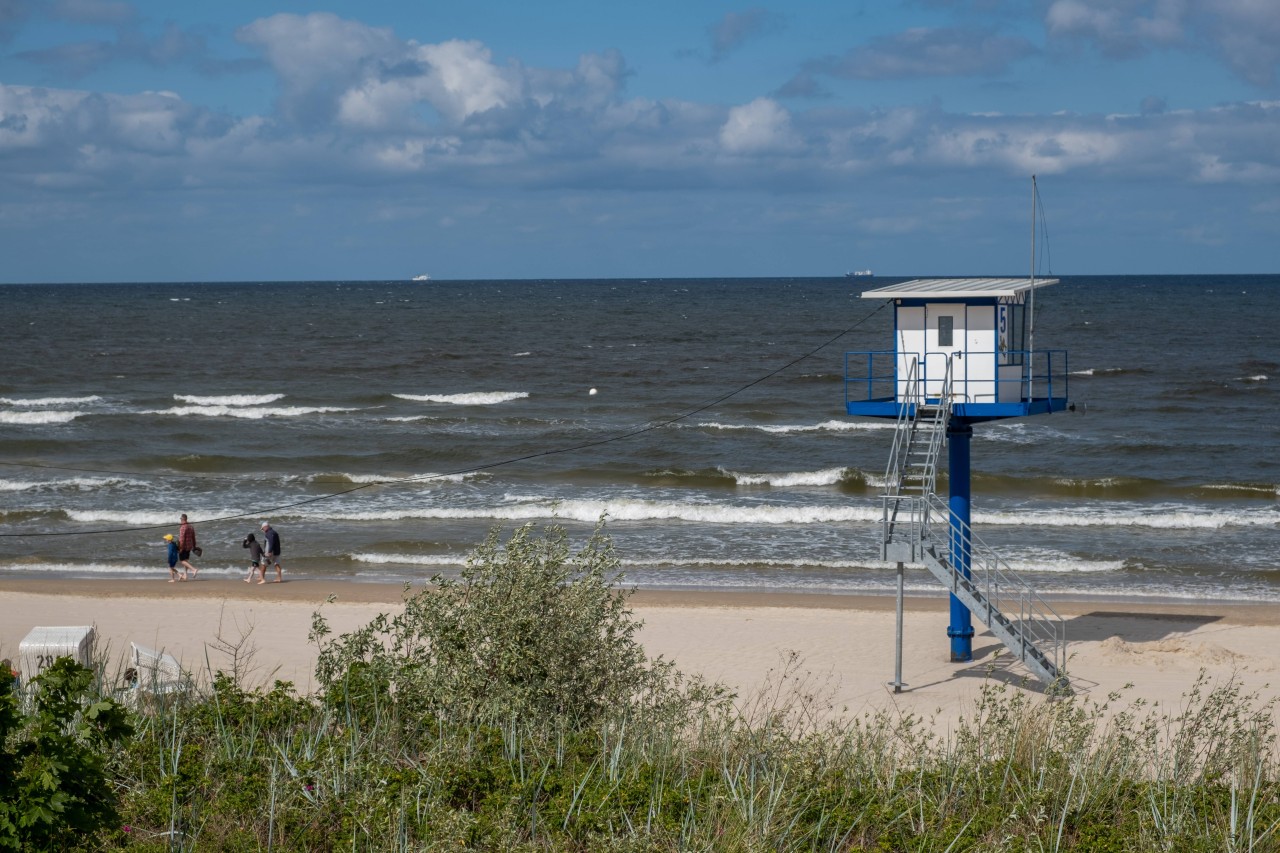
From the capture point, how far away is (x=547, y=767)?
8680 millimetres

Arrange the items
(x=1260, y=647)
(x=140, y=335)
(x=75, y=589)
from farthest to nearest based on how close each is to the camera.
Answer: (x=140, y=335), (x=75, y=589), (x=1260, y=647)

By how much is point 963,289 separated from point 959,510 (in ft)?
9.33

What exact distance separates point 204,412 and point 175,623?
2964cm

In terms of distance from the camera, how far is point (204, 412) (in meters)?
49.2

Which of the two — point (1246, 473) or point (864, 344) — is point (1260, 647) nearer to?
point (1246, 473)

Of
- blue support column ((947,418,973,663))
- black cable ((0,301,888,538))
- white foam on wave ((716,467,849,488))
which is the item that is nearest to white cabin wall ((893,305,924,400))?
blue support column ((947,418,973,663))

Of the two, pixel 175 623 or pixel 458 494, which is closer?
pixel 175 623

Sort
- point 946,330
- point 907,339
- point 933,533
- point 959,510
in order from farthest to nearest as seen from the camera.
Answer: point 959,510 → point 907,339 → point 946,330 → point 933,533

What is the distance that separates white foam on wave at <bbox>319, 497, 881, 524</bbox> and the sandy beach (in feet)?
21.1

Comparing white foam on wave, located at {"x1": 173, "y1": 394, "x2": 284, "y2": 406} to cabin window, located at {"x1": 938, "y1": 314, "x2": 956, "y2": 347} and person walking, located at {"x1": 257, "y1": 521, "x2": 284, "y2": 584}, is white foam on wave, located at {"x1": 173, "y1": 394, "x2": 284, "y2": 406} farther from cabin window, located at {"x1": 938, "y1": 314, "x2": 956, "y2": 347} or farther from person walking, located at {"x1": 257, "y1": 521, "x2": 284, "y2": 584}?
cabin window, located at {"x1": 938, "y1": 314, "x2": 956, "y2": 347}

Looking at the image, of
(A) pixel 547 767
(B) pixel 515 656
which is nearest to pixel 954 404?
(B) pixel 515 656

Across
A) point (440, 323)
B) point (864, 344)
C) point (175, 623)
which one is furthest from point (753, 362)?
point (175, 623)

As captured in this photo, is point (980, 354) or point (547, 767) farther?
point (980, 354)

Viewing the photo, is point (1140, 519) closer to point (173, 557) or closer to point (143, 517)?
point (173, 557)
